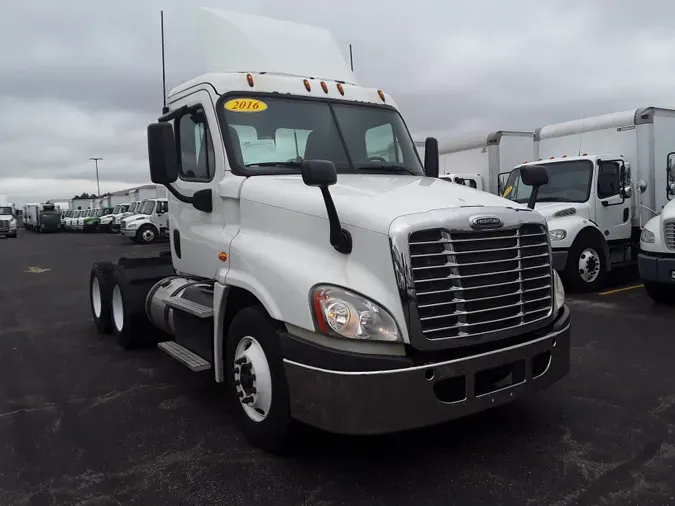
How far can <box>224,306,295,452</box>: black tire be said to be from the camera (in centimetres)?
358

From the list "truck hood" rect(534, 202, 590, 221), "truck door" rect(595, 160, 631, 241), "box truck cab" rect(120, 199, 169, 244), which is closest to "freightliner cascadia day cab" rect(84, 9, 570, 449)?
"truck hood" rect(534, 202, 590, 221)

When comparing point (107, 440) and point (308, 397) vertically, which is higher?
point (308, 397)

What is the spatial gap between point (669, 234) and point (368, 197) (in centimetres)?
611

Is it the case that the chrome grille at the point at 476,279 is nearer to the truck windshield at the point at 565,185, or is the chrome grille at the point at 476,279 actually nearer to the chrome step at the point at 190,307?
the chrome step at the point at 190,307

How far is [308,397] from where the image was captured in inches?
132

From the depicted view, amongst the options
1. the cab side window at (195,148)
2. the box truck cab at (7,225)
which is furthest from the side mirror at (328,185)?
the box truck cab at (7,225)

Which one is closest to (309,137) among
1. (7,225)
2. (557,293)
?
(557,293)

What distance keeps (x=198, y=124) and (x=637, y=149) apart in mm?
9253

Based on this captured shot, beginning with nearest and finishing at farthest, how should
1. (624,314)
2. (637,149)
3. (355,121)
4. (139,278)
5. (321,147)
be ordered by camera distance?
1. (321,147)
2. (355,121)
3. (139,278)
4. (624,314)
5. (637,149)

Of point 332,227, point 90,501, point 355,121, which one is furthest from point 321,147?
point 90,501

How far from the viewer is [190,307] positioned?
185 inches

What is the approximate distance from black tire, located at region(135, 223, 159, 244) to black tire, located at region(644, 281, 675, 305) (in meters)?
23.1

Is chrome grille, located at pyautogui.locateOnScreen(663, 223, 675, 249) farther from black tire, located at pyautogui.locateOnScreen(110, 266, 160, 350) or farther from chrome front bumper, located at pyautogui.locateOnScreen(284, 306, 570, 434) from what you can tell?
black tire, located at pyautogui.locateOnScreen(110, 266, 160, 350)

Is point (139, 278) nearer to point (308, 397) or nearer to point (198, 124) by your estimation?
point (198, 124)
